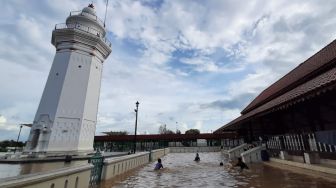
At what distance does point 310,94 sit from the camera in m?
7.80

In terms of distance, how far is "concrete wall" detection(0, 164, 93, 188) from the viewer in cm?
423

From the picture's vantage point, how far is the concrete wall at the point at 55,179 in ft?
13.9

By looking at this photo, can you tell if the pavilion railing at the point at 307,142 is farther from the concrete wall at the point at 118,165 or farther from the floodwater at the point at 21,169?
the floodwater at the point at 21,169

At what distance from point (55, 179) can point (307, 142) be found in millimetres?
13766

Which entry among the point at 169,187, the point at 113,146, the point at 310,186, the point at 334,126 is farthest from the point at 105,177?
the point at 113,146

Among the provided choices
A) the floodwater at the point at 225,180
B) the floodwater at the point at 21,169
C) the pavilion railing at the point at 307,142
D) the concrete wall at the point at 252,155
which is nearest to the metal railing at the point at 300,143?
the pavilion railing at the point at 307,142

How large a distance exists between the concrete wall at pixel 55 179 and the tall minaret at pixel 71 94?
2163 cm

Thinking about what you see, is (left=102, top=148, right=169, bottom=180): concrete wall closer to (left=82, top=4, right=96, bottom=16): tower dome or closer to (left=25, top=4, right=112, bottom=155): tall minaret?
(left=25, top=4, right=112, bottom=155): tall minaret

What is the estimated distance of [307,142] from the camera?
526 inches

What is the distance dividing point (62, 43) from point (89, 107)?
10.1m

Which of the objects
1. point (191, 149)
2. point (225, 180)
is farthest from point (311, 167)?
point (191, 149)

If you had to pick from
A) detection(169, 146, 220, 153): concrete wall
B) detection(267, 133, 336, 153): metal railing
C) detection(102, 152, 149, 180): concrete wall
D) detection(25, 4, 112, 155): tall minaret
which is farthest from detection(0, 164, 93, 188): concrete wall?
detection(169, 146, 220, 153): concrete wall

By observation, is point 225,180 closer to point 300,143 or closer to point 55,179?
point 300,143

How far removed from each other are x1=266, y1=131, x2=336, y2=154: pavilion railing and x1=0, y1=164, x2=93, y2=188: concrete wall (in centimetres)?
1156
